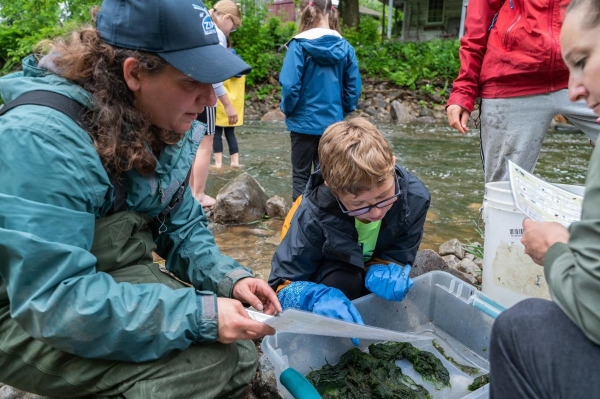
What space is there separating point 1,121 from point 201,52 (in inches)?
23.4

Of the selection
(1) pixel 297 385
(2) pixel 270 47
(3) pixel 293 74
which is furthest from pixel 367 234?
(2) pixel 270 47

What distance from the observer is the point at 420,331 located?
7.95ft

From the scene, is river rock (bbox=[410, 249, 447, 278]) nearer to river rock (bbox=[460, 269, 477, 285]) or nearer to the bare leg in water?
river rock (bbox=[460, 269, 477, 285])

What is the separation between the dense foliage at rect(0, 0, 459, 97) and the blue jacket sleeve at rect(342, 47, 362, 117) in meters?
8.75

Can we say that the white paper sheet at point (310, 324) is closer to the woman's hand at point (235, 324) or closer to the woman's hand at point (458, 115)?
the woman's hand at point (235, 324)

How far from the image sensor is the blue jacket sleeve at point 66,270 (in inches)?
50.4

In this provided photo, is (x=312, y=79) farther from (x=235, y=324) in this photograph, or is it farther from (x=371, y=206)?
(x=235, y=324)

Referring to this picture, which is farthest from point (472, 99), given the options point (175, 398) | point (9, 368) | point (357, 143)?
point (9, 368)

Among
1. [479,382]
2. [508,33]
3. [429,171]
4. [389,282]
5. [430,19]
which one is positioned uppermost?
[430,19]

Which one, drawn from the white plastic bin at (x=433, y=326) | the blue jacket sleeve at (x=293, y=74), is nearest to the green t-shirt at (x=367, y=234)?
the white plastic bin at (x=433, y=326)

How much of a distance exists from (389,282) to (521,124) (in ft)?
4.00

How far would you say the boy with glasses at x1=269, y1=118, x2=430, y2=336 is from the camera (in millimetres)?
2068

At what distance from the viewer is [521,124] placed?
2.69 metres

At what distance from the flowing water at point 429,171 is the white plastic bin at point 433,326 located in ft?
3.44
